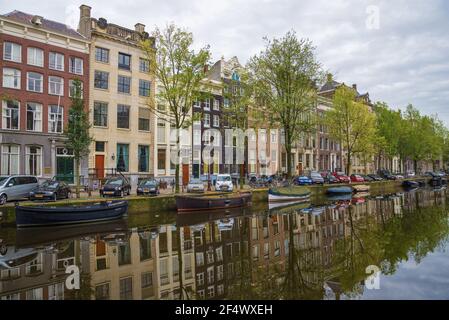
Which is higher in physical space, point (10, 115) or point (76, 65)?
point (76, 65)

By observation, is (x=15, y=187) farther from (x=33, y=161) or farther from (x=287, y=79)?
(x=287, y=79)

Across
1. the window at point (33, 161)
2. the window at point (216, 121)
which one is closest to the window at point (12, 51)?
the window at point (33, 161)

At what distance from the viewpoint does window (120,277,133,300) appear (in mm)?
9430

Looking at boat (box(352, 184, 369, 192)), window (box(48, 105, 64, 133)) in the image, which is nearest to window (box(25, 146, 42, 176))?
window (box(48, 105, 64, 133))

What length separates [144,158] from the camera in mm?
41812

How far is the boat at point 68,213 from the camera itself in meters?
19.0

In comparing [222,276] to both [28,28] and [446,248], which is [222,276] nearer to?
[446,248]

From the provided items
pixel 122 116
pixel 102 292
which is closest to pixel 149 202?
pixel 102 292

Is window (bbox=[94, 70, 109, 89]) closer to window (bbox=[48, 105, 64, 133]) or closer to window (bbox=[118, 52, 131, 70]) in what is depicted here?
window (bbox=[118, 52, 131, 70])

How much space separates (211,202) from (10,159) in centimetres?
1951

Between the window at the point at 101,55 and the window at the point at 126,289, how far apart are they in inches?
1312
